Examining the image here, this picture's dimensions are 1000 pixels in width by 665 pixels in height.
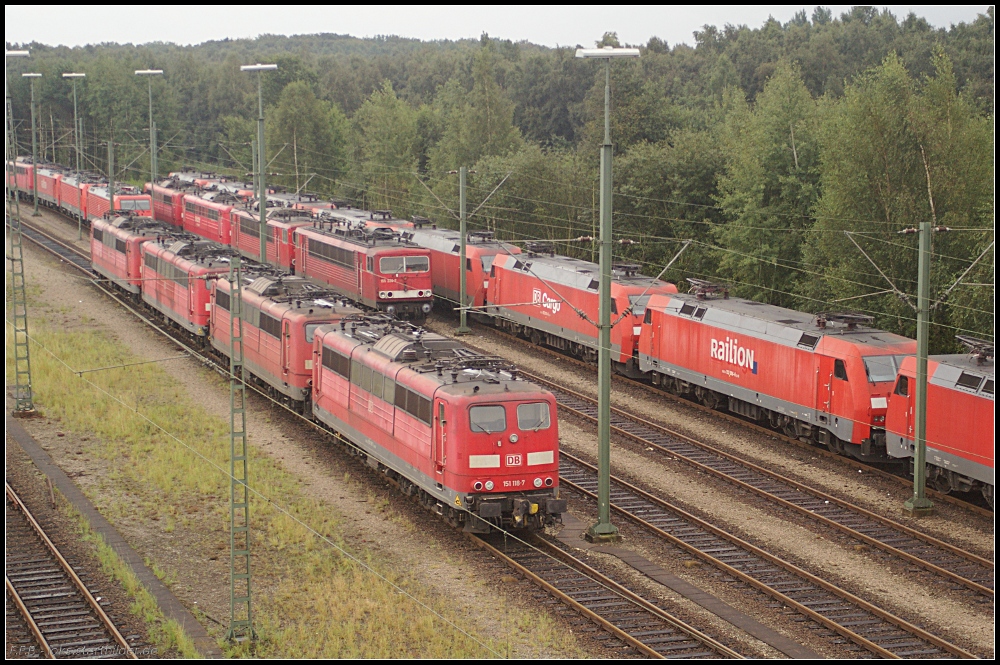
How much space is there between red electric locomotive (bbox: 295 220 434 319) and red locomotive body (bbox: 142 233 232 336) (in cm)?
517

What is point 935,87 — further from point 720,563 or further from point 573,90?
point 573,90

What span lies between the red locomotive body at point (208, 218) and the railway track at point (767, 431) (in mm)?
21230

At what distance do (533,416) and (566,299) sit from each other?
1885cm

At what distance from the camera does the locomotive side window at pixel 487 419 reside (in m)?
23.0

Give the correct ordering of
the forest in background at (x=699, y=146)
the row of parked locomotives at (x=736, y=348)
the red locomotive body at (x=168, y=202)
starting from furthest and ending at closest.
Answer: the red locomotive body at (x=168, y=202) → the forest in background at (x=699, y=146) → the row of parked locomotives at (x=736, y=348)

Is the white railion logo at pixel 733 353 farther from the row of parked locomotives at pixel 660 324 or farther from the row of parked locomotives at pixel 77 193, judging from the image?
the row of parked locomotives at pixel 77 193

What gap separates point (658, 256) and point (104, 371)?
95.3 ft

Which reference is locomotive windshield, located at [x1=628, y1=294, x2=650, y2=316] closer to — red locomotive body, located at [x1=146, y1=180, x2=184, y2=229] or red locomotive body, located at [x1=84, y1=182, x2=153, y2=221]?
red locomotive body, located at [x1=84, y1=182, x2=153, y2=221]

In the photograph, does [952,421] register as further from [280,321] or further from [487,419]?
[280,321]

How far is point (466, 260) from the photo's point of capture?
4941cm

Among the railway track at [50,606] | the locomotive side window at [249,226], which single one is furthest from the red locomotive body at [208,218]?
the railway track at [50,606]

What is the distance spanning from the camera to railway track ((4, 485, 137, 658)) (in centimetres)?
1988

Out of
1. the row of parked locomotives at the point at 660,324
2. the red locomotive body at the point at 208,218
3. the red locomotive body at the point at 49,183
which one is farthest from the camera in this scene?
the red locomotive body at the point at 49,183

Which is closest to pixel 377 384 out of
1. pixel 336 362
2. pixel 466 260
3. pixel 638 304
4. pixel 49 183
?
pixel 336 362
